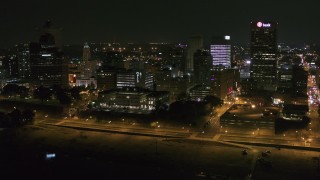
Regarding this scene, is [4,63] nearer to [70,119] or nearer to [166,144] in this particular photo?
[70,119]

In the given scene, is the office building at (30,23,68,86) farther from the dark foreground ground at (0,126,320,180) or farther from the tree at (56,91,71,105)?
the dark foreground ground at (0,126,320,180)

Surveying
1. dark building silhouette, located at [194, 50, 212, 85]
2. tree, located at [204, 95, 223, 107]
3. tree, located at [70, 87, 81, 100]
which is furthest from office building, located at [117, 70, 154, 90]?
tree, located at [204, 95, 223, 107]

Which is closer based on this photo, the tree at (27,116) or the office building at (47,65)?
the tree at (27,116)

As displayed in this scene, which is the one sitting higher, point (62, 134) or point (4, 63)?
point (4, 63)

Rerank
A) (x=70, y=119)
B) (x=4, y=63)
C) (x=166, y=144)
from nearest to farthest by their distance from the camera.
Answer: (x=166, y=144)
(x=70, y=119)
(x=4, y=63)

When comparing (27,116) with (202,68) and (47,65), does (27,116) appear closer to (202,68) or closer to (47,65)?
(47,65)

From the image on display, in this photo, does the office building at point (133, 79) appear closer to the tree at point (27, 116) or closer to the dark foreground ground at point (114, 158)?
the tree at point (27, 116)

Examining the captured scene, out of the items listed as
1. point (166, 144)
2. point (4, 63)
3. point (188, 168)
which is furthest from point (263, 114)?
point (4, 63)

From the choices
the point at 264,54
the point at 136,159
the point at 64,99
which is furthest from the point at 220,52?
the point at 136,159

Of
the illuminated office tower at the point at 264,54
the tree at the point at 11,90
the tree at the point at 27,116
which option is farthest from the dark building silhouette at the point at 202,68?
the tree at the point at 27,116
